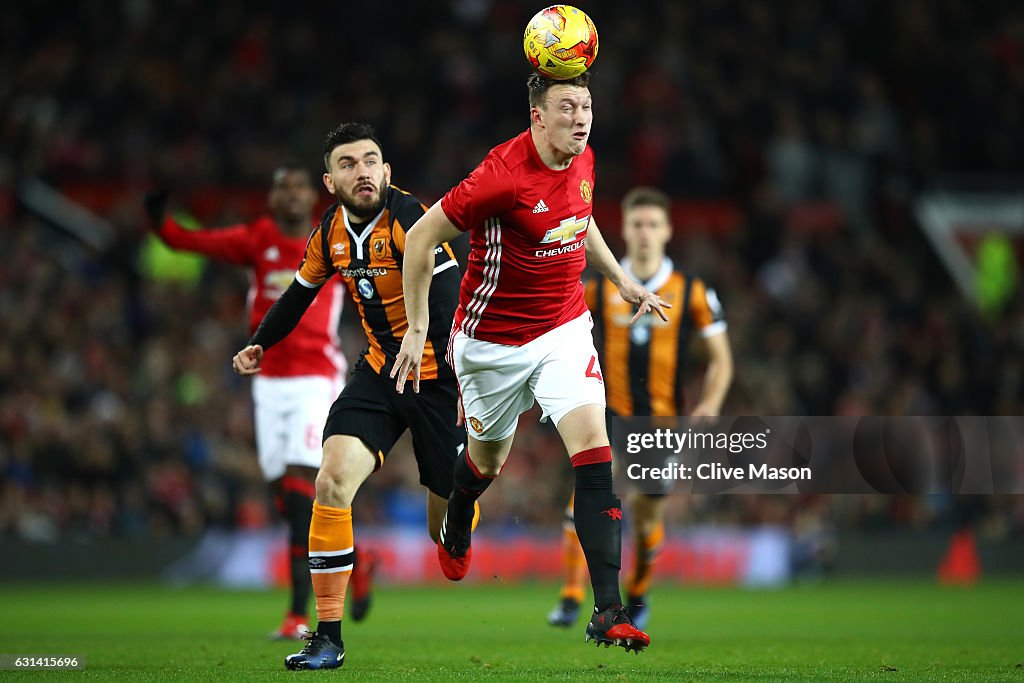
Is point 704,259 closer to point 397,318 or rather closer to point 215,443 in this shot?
point 215,443

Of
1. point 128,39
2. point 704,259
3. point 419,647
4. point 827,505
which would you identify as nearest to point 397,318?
point 419,647

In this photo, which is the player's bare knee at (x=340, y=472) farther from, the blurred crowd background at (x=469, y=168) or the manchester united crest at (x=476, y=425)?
the blurred crowd background at (x=469, y=168)

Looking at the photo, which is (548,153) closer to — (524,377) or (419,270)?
(419,270)

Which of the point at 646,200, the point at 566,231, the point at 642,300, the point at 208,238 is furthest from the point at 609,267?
the point at 208,238

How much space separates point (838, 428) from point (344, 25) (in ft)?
38.8

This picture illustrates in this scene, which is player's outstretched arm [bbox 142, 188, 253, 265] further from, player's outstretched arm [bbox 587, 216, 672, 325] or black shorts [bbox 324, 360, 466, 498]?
player's outstretched arm [bbox 587, 216, 672, 325]

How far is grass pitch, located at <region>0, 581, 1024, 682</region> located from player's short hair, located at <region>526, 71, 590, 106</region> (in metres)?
2.79

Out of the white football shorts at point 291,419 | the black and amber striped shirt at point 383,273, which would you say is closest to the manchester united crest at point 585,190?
the black and amber striped shirt at point 383,273

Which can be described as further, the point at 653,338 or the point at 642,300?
the point at 653,338

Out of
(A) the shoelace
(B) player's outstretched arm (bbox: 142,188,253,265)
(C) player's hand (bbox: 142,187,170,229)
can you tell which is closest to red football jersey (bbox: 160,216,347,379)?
(B) player's outstretched arm (bbox: 142,188,253,265)

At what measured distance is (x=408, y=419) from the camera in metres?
7.73

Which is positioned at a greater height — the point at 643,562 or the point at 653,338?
the point at 653,338

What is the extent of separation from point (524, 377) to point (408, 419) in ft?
2.96

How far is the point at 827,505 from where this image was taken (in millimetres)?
18312
